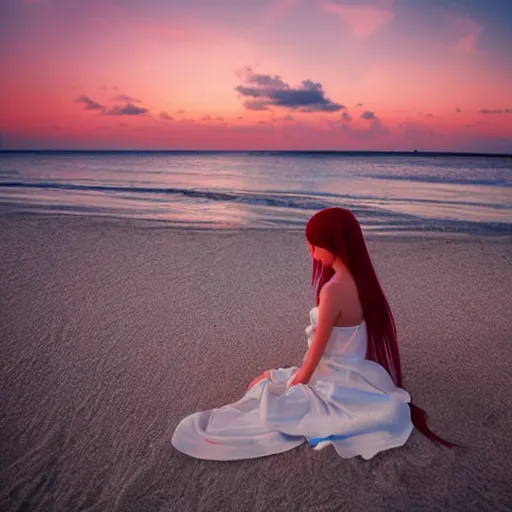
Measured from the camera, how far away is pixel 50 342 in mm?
4234

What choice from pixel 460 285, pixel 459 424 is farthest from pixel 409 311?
pixel 459 424

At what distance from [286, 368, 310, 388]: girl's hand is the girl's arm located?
1.7 inches

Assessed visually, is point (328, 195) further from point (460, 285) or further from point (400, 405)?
point (400, 405)

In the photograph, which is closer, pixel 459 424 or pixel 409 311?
pixel 459 424

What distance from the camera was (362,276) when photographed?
268 cm

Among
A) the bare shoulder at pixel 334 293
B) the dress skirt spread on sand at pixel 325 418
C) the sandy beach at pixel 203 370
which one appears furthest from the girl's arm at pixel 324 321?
the sandy beach at pixel 203 370

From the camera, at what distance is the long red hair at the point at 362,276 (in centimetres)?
257

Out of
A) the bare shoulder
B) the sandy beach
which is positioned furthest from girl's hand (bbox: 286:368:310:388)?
the bare shoulder

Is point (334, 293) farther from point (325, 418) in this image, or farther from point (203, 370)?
point (203, 370)

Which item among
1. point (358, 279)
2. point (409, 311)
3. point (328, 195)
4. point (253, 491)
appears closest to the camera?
point (253, 491)

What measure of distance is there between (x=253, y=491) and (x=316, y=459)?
0.44 m

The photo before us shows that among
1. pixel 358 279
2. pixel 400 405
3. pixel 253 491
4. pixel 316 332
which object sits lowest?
pixel 253 491

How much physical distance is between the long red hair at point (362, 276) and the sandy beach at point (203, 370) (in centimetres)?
49

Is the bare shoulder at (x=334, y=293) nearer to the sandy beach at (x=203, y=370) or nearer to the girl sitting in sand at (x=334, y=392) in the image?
the girl sitting in sand at (x=334, y=392)
